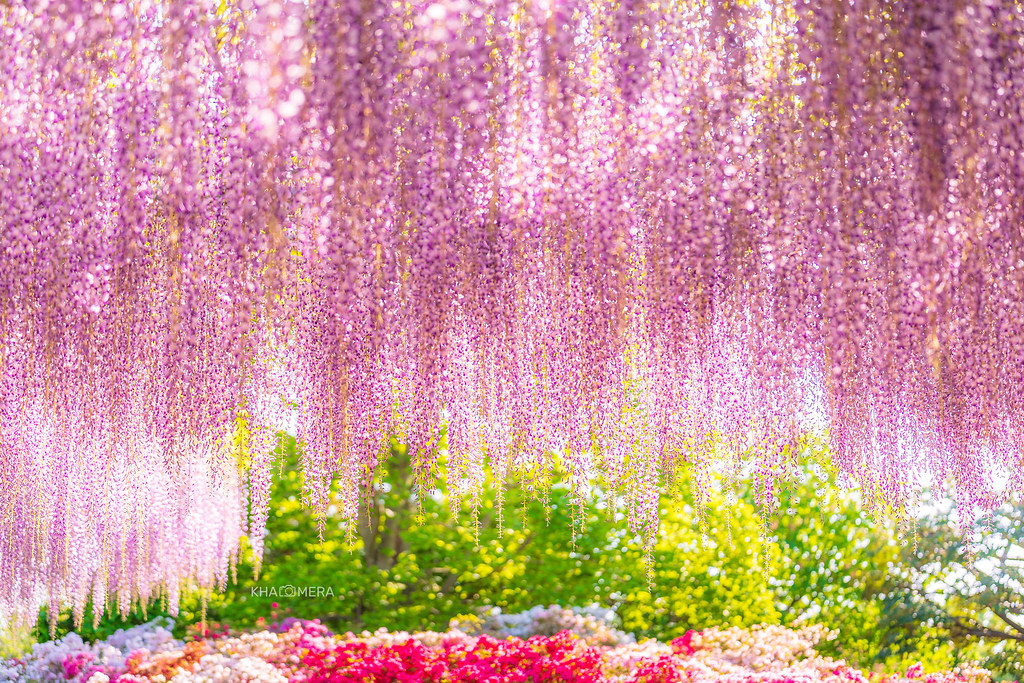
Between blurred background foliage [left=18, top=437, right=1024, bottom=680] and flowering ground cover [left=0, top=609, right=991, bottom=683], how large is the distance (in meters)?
0.59

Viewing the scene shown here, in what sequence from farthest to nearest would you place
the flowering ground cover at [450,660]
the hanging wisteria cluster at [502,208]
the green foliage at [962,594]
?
the green foliage at [962,594], the flowering ground cover at [450,660], the hanging wisteria cluster at [502,208]

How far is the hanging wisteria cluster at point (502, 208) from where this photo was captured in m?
2.81

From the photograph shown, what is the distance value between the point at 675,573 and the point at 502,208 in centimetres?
761

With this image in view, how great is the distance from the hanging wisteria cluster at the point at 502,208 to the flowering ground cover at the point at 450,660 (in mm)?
3259

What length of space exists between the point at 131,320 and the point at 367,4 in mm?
1312

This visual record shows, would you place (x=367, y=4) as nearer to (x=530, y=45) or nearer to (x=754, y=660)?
(x=530, y=45)

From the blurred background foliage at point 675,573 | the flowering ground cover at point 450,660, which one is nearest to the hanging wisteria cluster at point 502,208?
the flowering ground cover at point 450,660

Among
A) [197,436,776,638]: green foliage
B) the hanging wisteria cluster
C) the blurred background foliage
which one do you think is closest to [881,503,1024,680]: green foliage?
the blurred background foliage

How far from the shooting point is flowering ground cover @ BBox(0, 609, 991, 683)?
21.0 feet

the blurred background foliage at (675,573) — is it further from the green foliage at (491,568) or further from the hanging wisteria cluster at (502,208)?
the hanging wisteria cluster at (502,208)

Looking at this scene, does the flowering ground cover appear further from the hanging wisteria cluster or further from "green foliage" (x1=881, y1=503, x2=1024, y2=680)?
the hanging wisteria cluster

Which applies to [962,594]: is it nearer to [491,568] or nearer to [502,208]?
[491,568]

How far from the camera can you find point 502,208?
3.02 m

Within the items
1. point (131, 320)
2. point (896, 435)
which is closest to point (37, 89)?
point (131, 320)
